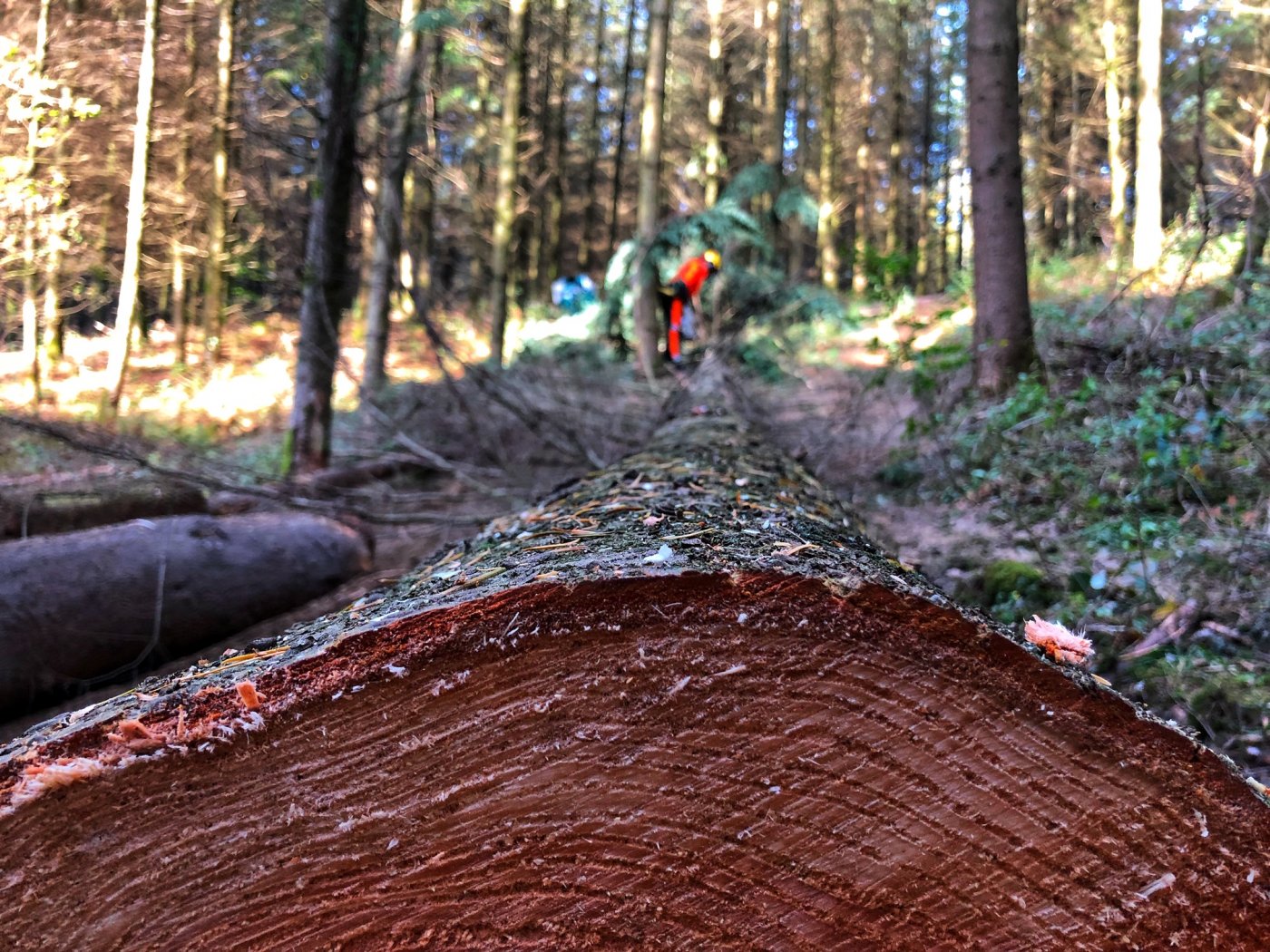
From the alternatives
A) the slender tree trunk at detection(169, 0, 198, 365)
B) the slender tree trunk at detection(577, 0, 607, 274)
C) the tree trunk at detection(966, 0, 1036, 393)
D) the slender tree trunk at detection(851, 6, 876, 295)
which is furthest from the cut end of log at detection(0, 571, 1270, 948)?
the slender tree trunk at detection(577, 0, 607, 274)

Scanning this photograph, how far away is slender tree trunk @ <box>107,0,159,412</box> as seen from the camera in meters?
9.77

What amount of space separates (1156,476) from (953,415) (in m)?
2.33

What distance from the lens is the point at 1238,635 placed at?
2980 millimetres

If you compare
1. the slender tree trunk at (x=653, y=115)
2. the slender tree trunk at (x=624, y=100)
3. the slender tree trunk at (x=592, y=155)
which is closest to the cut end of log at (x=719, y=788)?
the slender tree trunk at (x=653, y=115)

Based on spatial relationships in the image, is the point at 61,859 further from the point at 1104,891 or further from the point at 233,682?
the point at 1104,891

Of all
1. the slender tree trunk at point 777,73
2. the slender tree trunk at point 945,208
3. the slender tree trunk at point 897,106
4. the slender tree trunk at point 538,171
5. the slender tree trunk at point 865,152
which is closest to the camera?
the slender tree trunk at point 777,73

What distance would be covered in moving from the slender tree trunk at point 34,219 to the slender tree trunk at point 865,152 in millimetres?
16735

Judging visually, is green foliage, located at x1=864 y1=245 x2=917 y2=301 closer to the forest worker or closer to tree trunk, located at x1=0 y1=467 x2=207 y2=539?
the forest worker

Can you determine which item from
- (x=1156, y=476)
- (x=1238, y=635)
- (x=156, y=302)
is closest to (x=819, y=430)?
(x=1156, y=476)

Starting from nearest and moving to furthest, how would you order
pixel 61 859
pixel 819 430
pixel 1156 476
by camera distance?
pixel 61 859
pixel 1156 476
pixel 819 430

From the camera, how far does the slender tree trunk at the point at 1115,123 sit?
539 inches

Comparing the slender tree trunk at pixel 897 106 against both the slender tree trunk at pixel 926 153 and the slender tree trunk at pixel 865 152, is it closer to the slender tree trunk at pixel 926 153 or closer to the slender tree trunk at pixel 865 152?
the slender tree trunk at pixel 865 152

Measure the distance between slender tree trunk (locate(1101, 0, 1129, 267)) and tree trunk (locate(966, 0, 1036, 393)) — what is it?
7142 millimetres

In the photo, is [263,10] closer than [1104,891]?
No
